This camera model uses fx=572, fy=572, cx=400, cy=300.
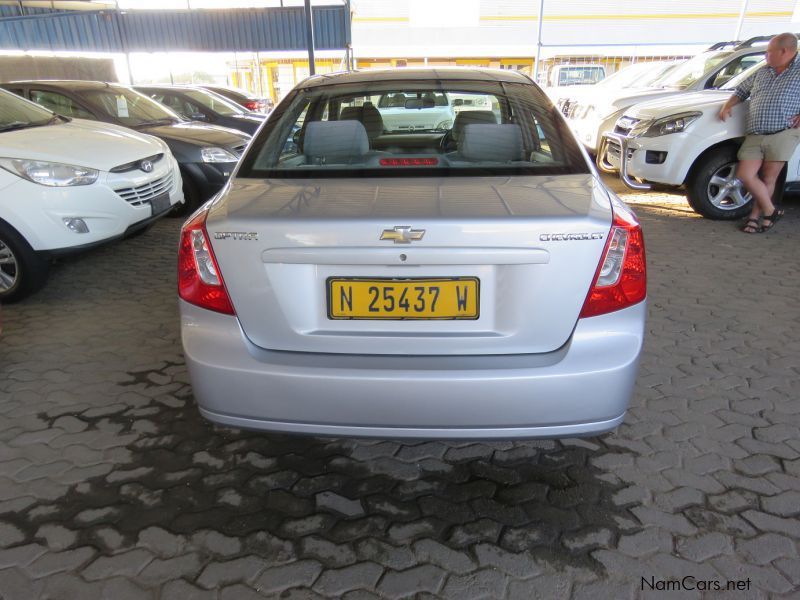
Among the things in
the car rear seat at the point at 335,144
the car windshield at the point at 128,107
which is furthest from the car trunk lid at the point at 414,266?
the car windshield at the point at 128,107

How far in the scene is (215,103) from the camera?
31.9 feet

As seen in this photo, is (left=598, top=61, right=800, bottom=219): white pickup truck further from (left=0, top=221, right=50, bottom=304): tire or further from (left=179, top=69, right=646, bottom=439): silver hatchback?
(left=0, top=221, right=50, bottom=304): tire

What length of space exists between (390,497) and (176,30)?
61.9 feet

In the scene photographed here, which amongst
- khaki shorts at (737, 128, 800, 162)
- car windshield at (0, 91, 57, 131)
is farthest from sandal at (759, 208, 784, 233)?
car windshield at (0, 91, 57, 131)

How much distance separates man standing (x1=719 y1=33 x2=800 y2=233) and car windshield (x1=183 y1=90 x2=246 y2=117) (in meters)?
7.28

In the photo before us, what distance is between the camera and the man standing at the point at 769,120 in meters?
4.82

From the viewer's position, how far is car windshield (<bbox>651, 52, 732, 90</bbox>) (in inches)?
308

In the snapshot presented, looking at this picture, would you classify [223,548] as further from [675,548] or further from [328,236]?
[675,548]

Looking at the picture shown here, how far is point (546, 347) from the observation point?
175cm

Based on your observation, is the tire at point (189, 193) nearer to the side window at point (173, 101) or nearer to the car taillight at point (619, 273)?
the side window at point (173, 101)

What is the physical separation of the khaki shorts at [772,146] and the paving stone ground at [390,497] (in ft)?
8.40

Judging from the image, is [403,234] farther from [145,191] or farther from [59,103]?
[59,103]

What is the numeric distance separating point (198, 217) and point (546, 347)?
48.2 inches

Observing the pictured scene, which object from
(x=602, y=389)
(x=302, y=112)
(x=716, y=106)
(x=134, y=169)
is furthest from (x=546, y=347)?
(x=716, y=106)
